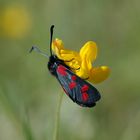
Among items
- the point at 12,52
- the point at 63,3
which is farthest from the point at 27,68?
the point at 63,3

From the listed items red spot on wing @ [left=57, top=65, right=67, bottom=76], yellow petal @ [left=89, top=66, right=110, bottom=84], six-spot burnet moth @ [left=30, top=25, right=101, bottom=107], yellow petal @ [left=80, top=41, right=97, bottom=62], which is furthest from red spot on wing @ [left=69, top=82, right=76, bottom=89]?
yellow petal @ [left=80, top=41, right=97, bottom=62]

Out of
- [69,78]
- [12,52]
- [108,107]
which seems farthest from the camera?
[12,52]

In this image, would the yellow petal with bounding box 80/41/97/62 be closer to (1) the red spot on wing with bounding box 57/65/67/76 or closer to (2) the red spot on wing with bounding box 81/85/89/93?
(1) the red spot on wing with bounding box 57/65/67/76

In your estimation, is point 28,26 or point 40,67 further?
point 28,26

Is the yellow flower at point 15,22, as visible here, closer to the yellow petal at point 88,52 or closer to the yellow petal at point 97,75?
the yellow petal at point 88,52

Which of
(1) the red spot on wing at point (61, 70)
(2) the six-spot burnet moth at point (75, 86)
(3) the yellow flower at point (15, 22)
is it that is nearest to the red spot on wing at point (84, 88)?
(2) the six-spot burnet moth at point (75, 86)

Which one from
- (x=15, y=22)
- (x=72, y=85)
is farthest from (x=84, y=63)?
(x=15, y=22)

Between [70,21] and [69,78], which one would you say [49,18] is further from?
[69,78]

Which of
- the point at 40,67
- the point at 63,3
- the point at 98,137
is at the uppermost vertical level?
the point at 63,3
